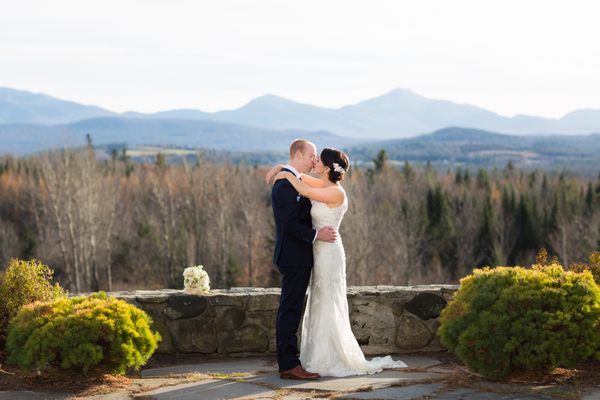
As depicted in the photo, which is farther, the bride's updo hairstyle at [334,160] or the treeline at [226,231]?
the treeline at [226,231]

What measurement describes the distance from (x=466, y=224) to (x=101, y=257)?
1156 inches

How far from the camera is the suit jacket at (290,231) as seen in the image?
336 inches

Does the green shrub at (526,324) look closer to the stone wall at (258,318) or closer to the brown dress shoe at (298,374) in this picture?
the brown dress shoe at (298,374)

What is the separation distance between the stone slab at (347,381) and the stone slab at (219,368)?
603 millimetres

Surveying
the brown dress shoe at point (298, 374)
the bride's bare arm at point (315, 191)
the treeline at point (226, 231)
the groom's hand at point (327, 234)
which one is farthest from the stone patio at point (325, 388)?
the treeline at point (226, 231)

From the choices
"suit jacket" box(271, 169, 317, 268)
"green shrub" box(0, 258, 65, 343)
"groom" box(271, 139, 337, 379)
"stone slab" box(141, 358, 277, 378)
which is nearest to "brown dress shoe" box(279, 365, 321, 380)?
"groom" box(271, 139, 337, 379)

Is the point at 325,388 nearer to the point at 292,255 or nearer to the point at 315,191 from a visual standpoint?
the point at 292,255

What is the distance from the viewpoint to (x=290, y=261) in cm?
859

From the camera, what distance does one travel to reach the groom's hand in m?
8.70

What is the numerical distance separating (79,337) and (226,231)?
56.4 m

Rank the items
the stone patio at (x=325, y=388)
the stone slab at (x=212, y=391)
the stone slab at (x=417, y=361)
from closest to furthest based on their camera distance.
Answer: the stone patio at (x=325, y=388), the stone slab at (x=212, y=391), the stone slab at (x=417, y=361)

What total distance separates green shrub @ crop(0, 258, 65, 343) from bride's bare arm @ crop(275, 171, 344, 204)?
103 inches

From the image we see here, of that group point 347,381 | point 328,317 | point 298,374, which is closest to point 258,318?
point 328,317

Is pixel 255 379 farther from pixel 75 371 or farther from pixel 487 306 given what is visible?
pixel 487 306
